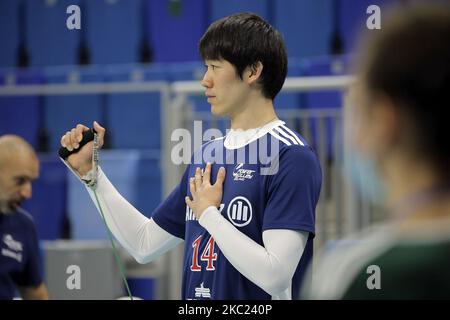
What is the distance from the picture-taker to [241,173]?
1656 millimetres

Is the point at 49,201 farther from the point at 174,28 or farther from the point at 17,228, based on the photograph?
the point at 174,28

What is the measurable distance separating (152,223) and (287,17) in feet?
10.5

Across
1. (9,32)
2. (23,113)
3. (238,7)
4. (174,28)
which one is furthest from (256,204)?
(174,28)

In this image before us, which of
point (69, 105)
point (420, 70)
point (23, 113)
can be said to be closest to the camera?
point (420, 70)

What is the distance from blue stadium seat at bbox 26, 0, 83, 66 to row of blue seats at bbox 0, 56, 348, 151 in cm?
10

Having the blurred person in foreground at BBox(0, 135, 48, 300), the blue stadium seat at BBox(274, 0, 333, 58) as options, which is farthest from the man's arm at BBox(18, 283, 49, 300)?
Result: the blue stadium seat at BBox(274, 0, 333, 58)

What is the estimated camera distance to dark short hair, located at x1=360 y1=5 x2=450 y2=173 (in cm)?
74

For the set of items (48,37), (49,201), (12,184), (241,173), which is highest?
(48,37)

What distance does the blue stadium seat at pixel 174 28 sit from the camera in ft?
16.3

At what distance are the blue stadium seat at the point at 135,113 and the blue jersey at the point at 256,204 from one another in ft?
9.05

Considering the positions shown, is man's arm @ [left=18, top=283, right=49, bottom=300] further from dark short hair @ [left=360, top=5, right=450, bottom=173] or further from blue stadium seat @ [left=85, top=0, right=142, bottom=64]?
blue stadium seat @ [left=85, top=0, right=142, bottom=64]

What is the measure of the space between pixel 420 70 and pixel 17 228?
2.25 m

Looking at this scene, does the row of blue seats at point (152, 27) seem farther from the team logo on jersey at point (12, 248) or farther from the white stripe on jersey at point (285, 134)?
the white stripe on jersey at point (285, 134)
